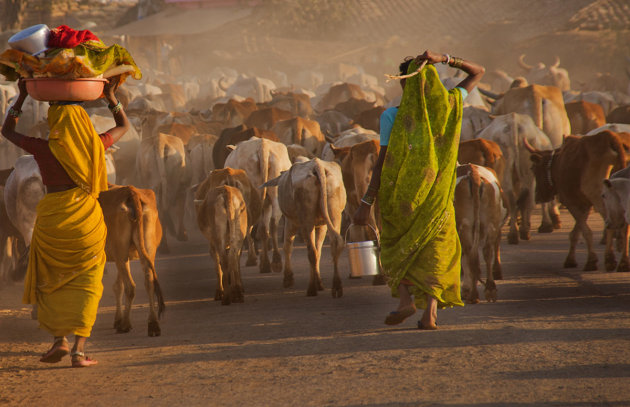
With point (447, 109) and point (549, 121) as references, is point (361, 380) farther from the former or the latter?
point (549, 121)

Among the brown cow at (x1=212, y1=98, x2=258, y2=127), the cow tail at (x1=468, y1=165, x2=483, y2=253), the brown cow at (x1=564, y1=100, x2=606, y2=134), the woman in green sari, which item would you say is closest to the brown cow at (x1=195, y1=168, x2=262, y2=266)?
the cow tail at (x1=468, y1=165, x2=483, y2=253)

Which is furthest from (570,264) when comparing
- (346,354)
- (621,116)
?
(621,116)

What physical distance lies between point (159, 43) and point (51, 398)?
6624 centimetres

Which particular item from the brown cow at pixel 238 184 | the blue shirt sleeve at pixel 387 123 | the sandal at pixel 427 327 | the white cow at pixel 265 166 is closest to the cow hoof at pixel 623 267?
the sandal at pixel 427 327

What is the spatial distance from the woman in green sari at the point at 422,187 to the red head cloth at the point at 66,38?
2.24 m

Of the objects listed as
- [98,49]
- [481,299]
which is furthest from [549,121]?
[98,49]

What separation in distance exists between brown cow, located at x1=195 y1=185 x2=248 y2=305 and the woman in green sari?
2.55 m

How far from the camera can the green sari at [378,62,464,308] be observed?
20.1 feet

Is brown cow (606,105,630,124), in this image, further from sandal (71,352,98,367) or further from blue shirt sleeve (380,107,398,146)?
sandal (71,352,98,367)

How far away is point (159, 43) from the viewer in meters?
68.9

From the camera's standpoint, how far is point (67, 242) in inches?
229

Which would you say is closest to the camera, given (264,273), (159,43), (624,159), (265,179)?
(624,159)

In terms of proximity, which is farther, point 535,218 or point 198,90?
point 198,90

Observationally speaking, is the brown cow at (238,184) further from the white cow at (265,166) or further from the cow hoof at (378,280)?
the cow hoof at (378,280)
